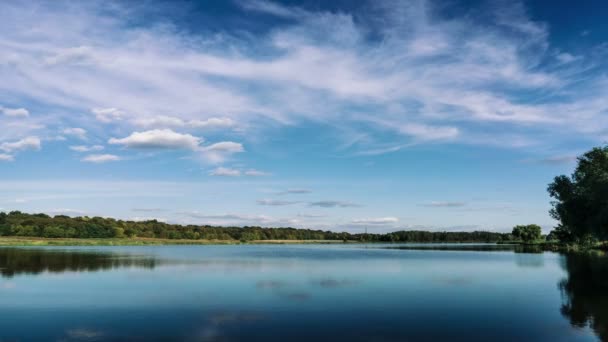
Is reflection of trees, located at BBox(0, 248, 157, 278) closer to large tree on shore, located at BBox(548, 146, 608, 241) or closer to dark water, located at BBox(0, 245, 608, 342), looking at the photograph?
dark water, located at BBox(0, 245, 608, 342)

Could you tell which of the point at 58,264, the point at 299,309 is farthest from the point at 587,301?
the point at 58,264

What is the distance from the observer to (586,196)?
51.5 meters

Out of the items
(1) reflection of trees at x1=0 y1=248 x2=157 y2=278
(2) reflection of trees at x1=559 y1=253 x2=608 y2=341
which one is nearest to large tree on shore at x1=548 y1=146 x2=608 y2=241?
(2) reflection of trees at x1=559 y1=253 x2=608 y2=341

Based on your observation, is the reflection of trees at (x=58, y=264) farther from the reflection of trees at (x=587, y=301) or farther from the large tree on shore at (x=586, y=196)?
the large tree on shore at (x=586, y=196)

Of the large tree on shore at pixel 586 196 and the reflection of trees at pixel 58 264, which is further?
the reflection of trees at pixel 58 264

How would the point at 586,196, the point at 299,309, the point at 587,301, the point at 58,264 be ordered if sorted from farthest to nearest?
the point at 58,264, the point at 586,196, the point at 587,301, the point at 299,309

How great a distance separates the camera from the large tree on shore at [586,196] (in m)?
46.5

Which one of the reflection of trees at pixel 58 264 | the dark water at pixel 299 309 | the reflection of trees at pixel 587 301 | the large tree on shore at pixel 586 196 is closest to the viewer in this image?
the dark water at pixel 299 309

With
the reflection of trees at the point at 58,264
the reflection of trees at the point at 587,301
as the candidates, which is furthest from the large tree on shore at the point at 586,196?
the reflection of trees at the point at 58,264

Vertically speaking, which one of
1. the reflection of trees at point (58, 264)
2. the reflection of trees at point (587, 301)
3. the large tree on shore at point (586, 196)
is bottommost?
the reflection of trees at point (58, 264)

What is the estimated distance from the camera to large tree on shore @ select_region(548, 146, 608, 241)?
152 ft

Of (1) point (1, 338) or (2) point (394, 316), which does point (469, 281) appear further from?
(1) point (1, 338)

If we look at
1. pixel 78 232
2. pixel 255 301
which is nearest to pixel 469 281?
pixel 255 301

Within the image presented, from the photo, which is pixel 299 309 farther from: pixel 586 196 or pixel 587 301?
pixel 586 196
